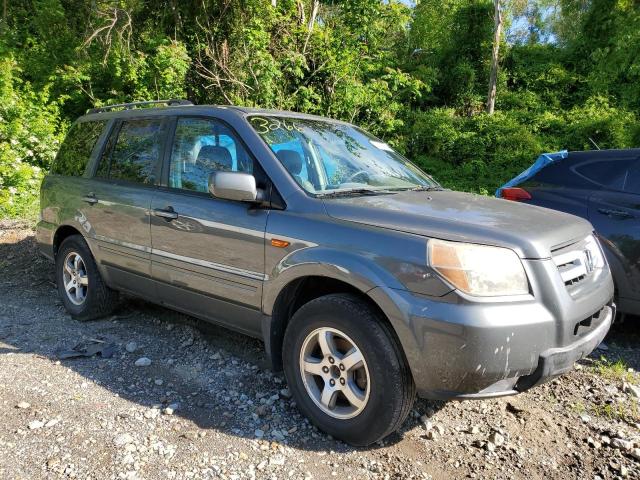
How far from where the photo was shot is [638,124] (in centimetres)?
1521

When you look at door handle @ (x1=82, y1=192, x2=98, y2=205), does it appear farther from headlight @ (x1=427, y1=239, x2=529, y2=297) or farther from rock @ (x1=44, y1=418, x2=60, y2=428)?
headlight @ (x1=427, y1=239, x2=529, y2=297)

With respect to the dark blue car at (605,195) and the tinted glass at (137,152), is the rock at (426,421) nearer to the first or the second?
the dark blue car at (605,195)

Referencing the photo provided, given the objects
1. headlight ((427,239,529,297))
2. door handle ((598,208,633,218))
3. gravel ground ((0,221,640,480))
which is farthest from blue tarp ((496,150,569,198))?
headlight ((427,239,529,297))

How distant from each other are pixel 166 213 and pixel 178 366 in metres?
1.11

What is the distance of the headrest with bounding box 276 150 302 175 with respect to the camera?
3.23 m

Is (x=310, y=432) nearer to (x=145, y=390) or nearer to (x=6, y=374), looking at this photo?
(x=145, y=390)

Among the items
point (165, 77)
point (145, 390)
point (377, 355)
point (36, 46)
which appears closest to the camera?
point (377, 355)

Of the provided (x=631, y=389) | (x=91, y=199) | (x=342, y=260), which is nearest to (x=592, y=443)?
(x=631, y=389)

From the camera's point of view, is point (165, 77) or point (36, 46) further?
point (36, 46)

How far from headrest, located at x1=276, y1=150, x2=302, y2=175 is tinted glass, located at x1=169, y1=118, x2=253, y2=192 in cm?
20

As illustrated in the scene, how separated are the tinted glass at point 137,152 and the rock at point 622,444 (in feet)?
11.3

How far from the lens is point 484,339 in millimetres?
2328

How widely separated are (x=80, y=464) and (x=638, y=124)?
17.0m

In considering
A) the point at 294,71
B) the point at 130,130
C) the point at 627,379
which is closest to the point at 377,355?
the point at 627,379
